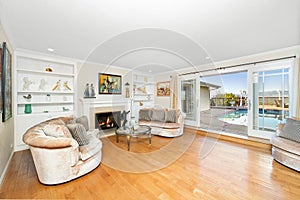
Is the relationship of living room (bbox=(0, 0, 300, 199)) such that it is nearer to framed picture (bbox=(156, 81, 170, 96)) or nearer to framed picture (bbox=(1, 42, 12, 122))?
framed picture (bbox=(1, 42, 12, 122))

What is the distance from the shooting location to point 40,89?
348cm

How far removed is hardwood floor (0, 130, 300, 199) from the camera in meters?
1.67

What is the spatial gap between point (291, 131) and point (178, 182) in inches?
102

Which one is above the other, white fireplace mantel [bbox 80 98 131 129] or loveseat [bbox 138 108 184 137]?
white fireplace mantel [bbox 80 98 131 129]

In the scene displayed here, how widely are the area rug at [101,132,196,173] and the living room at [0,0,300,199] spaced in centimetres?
3

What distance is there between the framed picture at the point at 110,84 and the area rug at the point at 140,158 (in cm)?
190

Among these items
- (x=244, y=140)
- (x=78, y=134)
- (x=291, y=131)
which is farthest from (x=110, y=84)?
(x=291, y=131)

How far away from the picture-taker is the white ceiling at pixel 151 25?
5.48 feet

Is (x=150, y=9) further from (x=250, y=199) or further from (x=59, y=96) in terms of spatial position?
(x=59, y=96)

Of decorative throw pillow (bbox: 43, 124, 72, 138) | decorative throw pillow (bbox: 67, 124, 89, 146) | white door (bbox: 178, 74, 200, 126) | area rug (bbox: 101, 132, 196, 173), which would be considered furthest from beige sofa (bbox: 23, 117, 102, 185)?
white door (bbox: 178, 74, 200, 126)

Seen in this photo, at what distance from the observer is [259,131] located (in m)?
3.46

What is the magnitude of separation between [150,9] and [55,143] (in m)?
2.23

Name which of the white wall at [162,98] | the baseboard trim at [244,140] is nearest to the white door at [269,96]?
the baseboard trim at [244,140]

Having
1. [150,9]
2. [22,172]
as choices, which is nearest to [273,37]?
[150,9]
